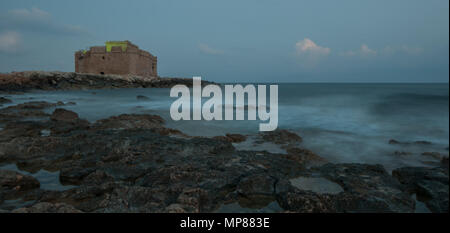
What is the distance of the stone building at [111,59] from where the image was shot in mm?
32344

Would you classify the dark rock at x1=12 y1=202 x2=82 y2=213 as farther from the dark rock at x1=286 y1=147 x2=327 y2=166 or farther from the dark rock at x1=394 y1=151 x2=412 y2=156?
the dark rock at x1=394 y1=151 x2=412 y2=156

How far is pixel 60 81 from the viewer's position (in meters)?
24.0

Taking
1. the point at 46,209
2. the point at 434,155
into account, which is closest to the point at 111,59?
the point at 46,209

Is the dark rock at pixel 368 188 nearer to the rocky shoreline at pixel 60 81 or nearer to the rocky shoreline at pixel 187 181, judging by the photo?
the rocky shoreline at pixel 187 181

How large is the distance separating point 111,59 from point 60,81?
977 centimetres

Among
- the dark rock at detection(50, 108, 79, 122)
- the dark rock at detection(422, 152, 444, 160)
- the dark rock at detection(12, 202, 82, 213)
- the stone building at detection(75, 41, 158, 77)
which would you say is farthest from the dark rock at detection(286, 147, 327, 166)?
the stone building at detection(75, 41, 158, 77)

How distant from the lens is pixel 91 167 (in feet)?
9.94

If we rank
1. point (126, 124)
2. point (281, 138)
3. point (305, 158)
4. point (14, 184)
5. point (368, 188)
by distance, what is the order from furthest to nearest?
point (126, 124)
point (281, 138)
point (305, 158)
point (368, 188)
point (14, 184)

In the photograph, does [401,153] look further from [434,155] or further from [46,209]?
[46,209]

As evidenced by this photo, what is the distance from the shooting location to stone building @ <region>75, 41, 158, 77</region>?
3234cm

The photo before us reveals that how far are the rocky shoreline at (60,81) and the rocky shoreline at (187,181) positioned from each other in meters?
20.8

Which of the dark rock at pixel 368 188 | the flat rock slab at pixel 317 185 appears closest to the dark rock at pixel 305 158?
the dark rock at pixel 368 188

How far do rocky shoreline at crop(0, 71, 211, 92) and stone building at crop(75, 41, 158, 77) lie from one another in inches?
110
